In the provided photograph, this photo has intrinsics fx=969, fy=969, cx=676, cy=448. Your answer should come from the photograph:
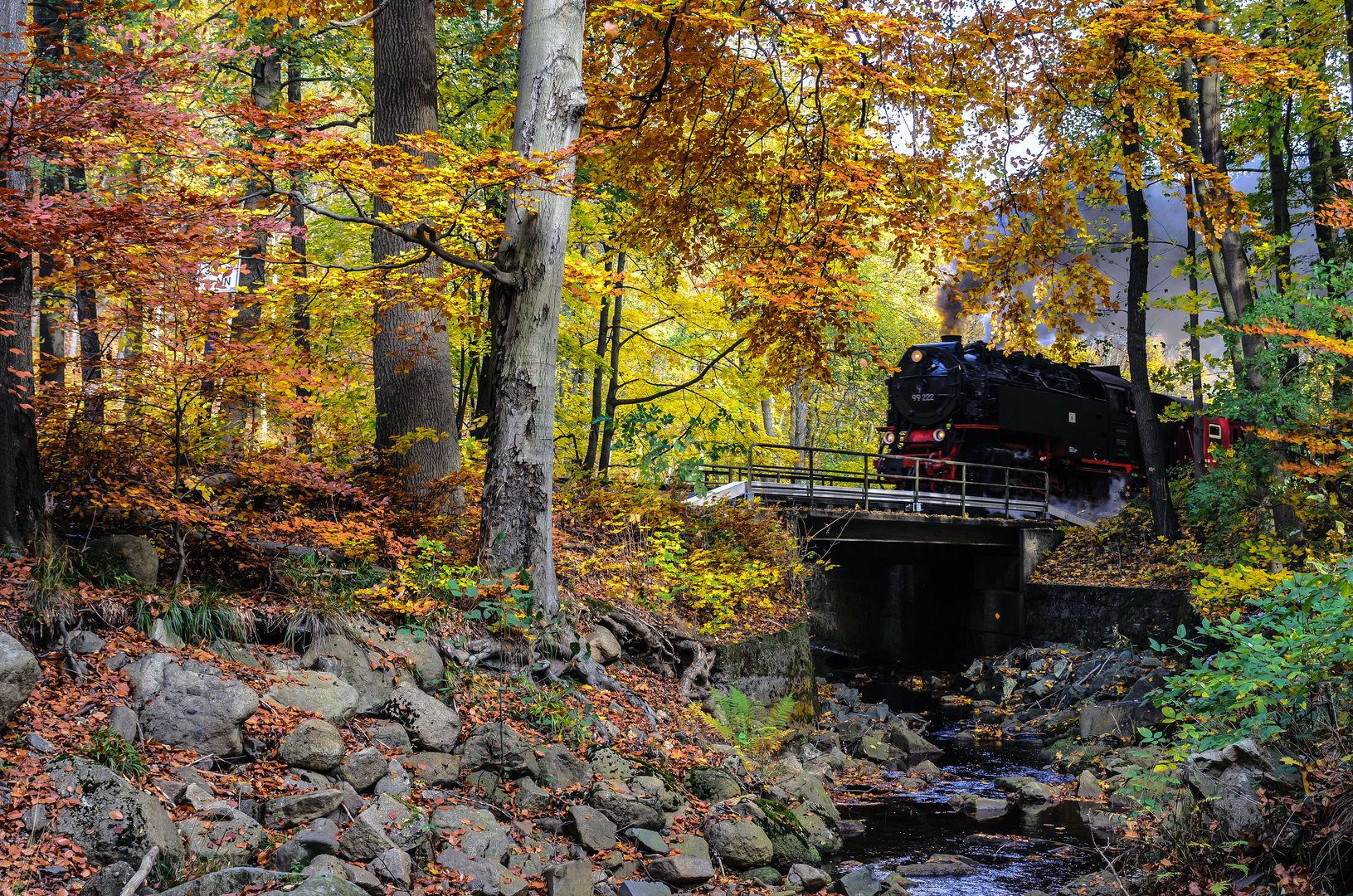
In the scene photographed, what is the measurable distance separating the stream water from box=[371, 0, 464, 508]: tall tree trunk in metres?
5.06

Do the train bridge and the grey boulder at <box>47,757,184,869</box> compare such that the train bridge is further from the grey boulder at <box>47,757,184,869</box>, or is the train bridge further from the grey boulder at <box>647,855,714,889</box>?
the grey boulder at <box>47,757,184,869</box>

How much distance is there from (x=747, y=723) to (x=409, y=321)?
520cm

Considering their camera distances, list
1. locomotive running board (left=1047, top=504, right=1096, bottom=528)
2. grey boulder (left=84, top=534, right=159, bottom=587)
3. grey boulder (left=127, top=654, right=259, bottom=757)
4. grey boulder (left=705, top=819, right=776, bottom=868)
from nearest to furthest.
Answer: grey boulder (left=127, top=654, right=259, bottom=757), grey boulder (left=84, top=534, right=159, bottom=587), grey boulder (left=705, top=819, right=776, bottom=868), locomotive running board (left=1047, top=504, right=1096, bottom=528)

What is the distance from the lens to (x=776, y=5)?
977 centimetres

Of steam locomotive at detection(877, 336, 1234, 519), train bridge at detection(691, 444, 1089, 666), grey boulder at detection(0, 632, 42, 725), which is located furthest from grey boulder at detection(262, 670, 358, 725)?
steam locomotive at detection(877, 336, 1234, 519)

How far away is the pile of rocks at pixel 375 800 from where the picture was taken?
14.5 feet

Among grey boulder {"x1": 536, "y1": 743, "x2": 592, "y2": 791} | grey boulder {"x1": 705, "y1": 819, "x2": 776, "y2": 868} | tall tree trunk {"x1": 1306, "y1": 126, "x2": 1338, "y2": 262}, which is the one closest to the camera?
grey boulder {"x1": 536, "y1": 743, "x2": 592, "y2": 791}

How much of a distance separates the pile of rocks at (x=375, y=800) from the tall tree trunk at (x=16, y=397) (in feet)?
3.69

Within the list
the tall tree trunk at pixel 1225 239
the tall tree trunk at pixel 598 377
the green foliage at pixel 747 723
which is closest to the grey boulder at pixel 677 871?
the green foliage at pixel 747 723

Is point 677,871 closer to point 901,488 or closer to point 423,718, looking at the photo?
point 423,718

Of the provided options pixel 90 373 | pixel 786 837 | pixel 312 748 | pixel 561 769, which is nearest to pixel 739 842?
pixel 786 837

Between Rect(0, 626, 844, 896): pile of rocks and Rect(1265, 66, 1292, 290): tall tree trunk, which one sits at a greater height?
Rect(1265, 66, 1292, 290): tall tree trunk

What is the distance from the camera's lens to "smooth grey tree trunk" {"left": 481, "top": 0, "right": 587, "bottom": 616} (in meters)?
7.68

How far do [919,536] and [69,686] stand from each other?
15698 mm
